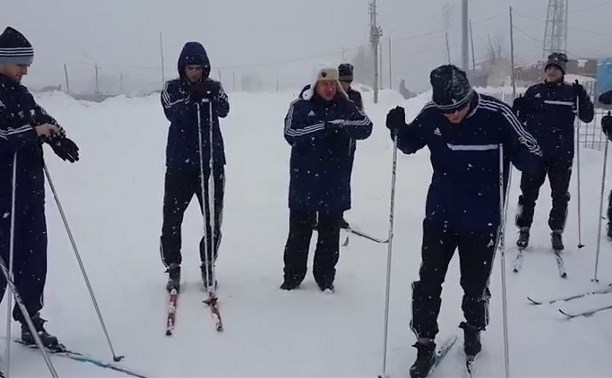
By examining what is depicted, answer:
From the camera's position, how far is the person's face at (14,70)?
3.77 metres

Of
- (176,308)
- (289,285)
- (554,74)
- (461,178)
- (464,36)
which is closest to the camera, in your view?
(461,178)

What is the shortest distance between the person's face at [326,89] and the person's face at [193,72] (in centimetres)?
102

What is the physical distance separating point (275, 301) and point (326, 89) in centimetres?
188

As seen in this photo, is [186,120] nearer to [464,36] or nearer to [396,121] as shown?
[396,121]

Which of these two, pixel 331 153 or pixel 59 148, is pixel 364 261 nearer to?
pixel 331 153

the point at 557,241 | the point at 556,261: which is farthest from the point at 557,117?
the point at 556,261

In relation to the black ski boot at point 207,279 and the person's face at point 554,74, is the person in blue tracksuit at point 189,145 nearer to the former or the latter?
the black ski boot at point 207,279

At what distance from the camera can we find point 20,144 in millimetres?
3637

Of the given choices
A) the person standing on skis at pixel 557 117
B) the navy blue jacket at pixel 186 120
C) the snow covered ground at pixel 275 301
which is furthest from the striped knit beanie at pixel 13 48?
the person standing on skis at pixel 557 117

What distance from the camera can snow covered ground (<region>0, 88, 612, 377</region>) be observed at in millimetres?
3943

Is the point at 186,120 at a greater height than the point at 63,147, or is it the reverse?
the point at 186,120

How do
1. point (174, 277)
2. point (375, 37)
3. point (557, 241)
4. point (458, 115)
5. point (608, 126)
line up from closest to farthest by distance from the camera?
point (458, 115) < point (608, 126) < point (174, 277) < point (557, 241) < point (375, 37)

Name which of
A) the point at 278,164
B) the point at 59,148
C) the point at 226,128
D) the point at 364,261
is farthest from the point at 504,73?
the point at 59,148

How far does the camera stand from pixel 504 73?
149 ft
